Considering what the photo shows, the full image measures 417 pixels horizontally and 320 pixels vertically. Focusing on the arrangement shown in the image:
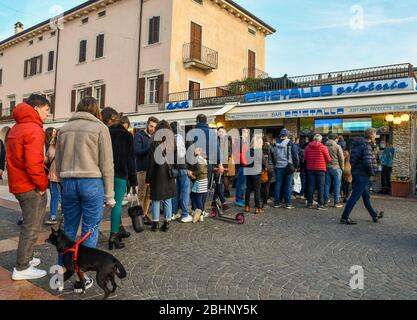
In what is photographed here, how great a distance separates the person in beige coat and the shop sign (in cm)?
1414

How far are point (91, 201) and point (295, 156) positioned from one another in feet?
19.1

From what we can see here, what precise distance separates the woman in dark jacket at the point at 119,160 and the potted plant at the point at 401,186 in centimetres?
955

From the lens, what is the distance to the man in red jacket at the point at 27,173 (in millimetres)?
3184

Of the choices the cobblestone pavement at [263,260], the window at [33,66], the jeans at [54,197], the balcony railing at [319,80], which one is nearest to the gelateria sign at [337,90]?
the balcony railing at [319,80]

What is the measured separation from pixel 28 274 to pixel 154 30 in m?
18.0

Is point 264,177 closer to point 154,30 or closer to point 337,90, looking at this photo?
point 337,90

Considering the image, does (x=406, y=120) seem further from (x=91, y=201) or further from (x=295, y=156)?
(x=91, y=201)

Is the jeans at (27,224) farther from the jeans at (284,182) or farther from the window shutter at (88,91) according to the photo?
the window shutter at (88,91)

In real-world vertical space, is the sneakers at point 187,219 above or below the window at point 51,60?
below

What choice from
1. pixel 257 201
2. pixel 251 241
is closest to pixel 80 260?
pixel 251 241

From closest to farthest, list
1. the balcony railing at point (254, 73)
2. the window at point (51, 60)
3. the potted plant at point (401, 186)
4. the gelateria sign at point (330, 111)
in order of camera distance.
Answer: the gelateria sign at point (330, 111) < the potted plant at point (401, 186) < the balcony railing at point (254, 73) < the window at point (51, 60)

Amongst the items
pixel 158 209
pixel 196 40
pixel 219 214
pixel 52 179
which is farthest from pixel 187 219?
pixel 196 40

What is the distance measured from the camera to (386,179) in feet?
36.9

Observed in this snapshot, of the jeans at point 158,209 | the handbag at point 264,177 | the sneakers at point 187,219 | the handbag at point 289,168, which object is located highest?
the handbag at point 289,168
